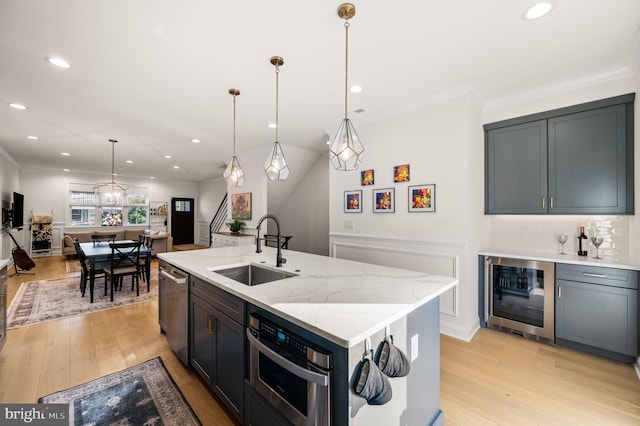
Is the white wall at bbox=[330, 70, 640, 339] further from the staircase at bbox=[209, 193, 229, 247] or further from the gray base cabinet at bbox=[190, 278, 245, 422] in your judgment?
the staircase at bbox=[209, 193, 229, 247]

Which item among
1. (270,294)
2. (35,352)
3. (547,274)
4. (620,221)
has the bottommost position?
(35,352)

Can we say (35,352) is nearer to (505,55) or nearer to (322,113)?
(322,113)

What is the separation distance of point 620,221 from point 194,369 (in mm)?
4431

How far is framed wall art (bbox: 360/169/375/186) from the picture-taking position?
371cm

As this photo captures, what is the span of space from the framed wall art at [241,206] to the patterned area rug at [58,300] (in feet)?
6.93

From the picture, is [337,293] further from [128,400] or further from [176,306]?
[128,400]

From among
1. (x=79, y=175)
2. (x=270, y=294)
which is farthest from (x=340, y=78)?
(x=79, y=175)

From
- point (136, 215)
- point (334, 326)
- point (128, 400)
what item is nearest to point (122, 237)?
point (136, 215)

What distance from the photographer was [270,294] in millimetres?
1499

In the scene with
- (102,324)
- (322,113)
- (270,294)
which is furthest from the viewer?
(322,113)

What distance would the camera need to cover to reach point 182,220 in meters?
10.9

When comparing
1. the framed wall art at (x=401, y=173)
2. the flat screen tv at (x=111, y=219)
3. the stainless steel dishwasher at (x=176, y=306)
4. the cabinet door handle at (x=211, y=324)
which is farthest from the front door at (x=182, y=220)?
the cabinet door handle at (x=211, y=324)

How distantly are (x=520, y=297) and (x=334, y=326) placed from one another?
2948 mm

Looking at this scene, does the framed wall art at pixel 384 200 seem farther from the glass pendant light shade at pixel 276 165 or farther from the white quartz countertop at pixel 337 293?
the glass pendant light shade at pixel 276 165
